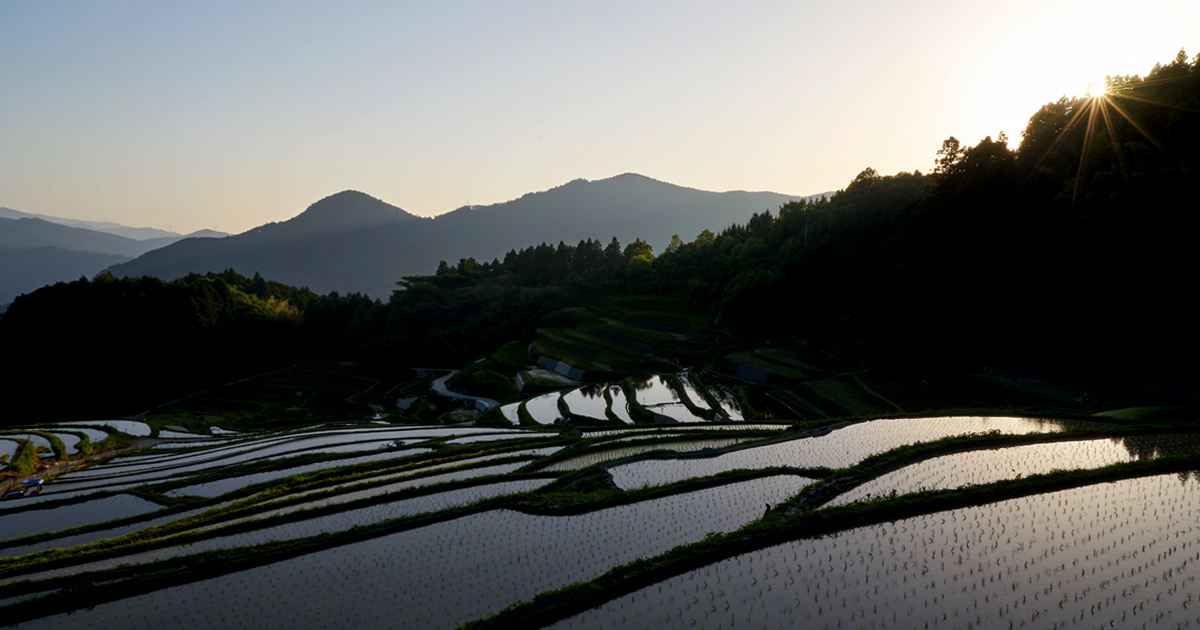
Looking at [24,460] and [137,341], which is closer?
[24,460]

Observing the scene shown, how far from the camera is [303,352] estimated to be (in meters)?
71.5

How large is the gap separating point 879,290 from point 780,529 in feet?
125

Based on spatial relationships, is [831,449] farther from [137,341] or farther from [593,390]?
[137,341]

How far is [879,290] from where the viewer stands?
42.4 m

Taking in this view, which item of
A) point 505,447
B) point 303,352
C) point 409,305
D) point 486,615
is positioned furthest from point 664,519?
point 303,352

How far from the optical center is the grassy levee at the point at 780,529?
7989 millimetres

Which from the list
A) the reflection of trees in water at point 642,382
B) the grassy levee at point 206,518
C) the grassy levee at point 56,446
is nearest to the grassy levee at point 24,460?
the grassy levee at point 56,446

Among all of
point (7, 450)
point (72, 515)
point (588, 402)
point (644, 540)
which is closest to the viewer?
point (644, 540)

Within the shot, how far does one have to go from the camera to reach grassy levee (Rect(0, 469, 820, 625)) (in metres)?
9.48

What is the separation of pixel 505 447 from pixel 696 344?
3021 centimetres

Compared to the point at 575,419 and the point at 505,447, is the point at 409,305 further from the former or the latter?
the point at 505,447

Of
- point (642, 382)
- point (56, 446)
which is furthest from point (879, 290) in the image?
point (56, 446)

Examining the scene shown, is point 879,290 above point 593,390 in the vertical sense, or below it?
above

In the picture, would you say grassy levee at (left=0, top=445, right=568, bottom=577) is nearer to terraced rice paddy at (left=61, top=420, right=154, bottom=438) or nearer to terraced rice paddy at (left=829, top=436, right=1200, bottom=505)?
terraced rice paddy at (left=829, top=436, right=1200, bottom=505)
